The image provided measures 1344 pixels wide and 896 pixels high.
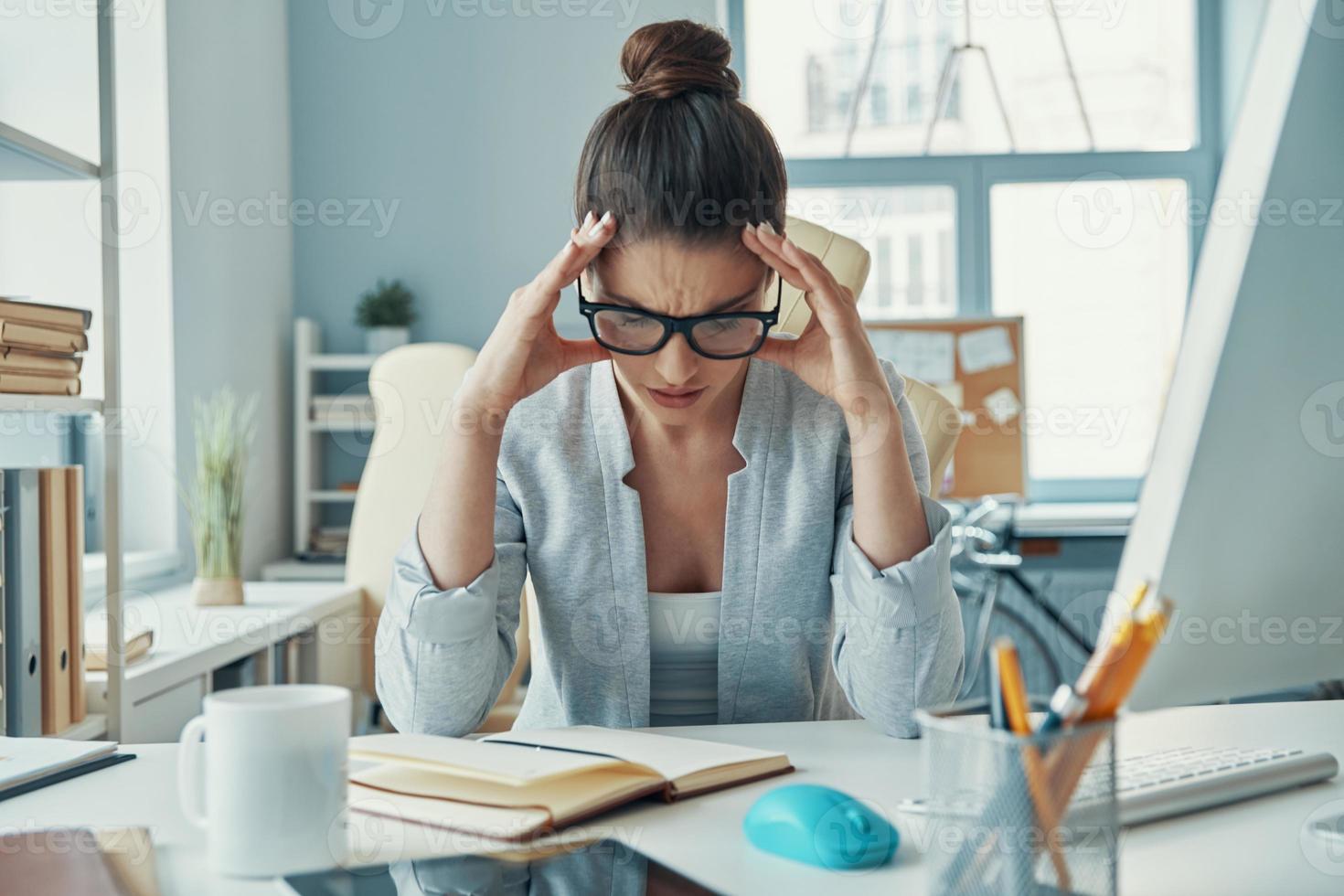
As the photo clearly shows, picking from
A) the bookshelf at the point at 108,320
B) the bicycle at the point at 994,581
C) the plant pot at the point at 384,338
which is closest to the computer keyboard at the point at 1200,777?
the bookshelf at the point at 108,320

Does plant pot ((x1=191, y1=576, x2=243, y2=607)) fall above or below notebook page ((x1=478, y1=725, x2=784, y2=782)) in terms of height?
below

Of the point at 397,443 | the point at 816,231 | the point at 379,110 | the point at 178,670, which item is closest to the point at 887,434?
the point at 816,231

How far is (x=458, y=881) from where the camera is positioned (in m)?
0.66

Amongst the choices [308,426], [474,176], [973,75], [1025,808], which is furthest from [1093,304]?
[1025,808]

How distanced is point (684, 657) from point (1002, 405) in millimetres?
2852

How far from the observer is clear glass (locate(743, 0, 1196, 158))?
4090 mm

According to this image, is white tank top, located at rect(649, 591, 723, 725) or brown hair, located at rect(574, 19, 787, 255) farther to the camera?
white tank top, located at rect(649, 591, 723, 725)

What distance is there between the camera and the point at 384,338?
358 centimetres

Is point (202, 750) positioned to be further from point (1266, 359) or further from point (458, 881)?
point (1266, 359)

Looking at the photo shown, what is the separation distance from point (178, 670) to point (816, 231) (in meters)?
1.27

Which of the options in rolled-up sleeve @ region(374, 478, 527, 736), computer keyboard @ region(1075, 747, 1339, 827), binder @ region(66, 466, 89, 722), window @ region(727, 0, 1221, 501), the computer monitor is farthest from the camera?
window @ region(727, 0, 1221, 501)

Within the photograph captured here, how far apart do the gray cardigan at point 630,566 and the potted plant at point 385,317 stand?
93.4 inches

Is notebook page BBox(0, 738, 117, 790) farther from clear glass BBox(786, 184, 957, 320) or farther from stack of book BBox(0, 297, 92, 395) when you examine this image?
clear glass BBox(786, 184, 957, 320)

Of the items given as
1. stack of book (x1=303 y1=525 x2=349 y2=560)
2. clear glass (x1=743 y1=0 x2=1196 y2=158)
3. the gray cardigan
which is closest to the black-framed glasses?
the gray cardigan
